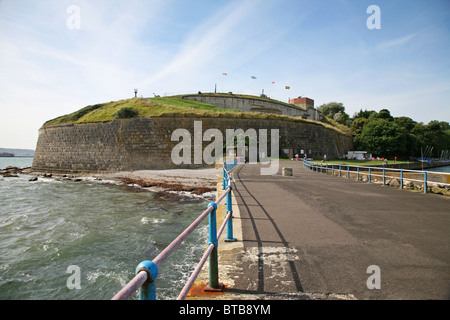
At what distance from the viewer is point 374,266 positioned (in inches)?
145

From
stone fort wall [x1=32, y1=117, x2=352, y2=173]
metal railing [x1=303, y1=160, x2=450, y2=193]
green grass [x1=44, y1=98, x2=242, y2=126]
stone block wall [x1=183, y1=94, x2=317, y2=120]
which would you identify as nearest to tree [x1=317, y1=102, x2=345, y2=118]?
stone block wall [x1=183, y1=94, x2=317, y2=120]

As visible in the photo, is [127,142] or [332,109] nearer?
[127,142]

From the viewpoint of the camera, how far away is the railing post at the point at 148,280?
1678 millimetres

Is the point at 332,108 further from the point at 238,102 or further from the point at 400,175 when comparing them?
the point at 400,175

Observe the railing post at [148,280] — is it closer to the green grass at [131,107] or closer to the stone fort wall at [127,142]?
the stone fort wall at [127,142]

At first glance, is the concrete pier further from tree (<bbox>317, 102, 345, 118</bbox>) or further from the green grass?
tree (<bbox>317, 102, 345, 118</bbox>)

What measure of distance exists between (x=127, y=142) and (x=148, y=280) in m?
36.7

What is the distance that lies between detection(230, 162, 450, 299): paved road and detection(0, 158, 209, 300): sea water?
1.83m

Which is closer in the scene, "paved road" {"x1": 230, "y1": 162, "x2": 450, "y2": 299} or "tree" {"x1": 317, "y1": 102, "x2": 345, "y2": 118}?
"paved road" {"x1": 230, "y1": 162, "x2": 450, "y2": 299}

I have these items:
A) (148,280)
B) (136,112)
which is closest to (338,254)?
(148,280)

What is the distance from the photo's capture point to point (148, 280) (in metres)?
1.70

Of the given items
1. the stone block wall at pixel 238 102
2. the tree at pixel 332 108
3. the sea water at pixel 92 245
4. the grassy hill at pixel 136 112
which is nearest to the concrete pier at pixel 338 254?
the sea water at pixel 92 245

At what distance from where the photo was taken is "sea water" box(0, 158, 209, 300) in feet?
18.7
